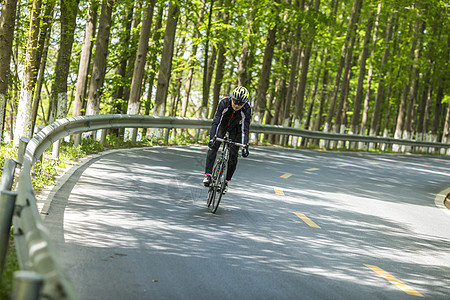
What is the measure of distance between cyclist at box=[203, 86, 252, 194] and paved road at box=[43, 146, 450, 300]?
2.22 ft

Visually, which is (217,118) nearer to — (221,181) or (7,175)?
(221,181)

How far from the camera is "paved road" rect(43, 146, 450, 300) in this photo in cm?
580

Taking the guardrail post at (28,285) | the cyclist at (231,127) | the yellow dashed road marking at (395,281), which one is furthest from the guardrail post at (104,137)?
the guardrail post at (28,285)

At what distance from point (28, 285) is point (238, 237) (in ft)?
17.0

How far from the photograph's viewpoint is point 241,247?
24.3 feet

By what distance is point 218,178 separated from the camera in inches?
388

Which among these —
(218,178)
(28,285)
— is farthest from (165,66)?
(28,285)

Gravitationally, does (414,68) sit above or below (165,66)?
above

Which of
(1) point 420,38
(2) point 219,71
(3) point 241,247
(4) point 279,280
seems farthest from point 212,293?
(1) point 420,38

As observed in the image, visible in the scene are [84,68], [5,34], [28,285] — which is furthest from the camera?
[84,68]

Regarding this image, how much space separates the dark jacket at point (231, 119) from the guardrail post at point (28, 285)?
7.10 meters

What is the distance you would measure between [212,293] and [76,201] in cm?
385

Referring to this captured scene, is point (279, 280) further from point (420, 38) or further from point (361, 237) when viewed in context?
point (420, 38)

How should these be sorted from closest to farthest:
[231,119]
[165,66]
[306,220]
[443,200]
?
1. [306,220]
2. [231,119]
3. [443,200]
4. [165,66]
